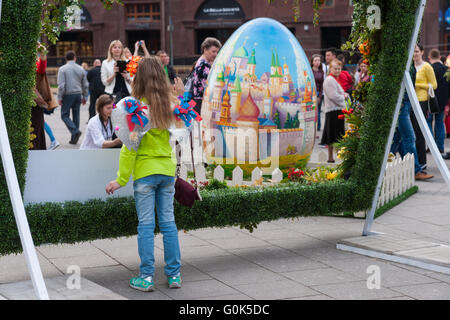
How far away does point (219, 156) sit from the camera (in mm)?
9711

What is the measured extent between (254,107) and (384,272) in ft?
13.2

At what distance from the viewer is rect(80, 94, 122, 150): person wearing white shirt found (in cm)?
809

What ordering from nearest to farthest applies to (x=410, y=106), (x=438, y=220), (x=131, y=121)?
(x=131, y=121)
(x=438, y=220)
(x=410, y=106)

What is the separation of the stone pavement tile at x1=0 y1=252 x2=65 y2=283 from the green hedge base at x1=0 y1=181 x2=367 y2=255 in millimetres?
551

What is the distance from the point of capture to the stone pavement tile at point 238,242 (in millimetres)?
6836

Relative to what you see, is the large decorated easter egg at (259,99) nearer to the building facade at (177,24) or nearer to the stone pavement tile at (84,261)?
the stone pavement tile at (84,261)

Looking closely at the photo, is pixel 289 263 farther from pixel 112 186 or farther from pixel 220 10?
pixel 220 10

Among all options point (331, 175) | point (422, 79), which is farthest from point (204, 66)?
point (422, 79)

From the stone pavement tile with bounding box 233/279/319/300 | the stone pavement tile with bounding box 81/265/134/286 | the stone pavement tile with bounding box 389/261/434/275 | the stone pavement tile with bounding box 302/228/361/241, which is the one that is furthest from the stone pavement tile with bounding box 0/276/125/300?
the stone pavement tile with bounding box 302/228/361/241

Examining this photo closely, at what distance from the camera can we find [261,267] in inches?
238

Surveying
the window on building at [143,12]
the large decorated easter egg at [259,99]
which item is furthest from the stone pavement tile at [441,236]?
the window on building at [143,12]

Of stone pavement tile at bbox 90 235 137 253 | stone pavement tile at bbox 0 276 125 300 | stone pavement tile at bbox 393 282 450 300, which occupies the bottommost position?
stone pavement tile at bbox 90 235 137 253

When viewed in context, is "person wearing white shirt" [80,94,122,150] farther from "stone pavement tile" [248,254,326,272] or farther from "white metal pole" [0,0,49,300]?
"white metal pole" [0,0,49,300]
